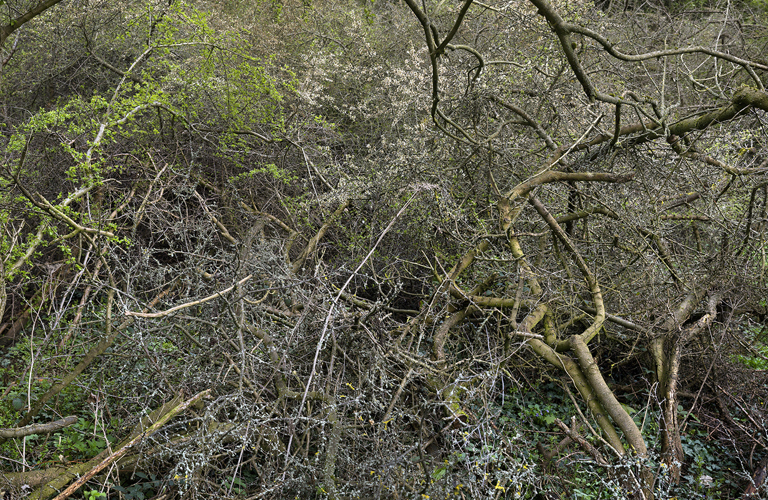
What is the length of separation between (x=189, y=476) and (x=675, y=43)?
7.48 meters

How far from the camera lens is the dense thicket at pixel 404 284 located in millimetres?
3092

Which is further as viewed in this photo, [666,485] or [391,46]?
[391,46]

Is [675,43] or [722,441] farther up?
[675,43]

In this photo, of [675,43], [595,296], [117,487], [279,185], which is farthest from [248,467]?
[675,43]

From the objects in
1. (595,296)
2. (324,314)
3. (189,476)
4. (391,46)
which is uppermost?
(391,46)

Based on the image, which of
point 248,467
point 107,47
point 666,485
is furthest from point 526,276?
point 107,47

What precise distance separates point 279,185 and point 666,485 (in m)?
4.69

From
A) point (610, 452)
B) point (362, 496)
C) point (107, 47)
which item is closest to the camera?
point (362, 496)

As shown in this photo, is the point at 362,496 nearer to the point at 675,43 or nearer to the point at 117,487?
the point at 117,487

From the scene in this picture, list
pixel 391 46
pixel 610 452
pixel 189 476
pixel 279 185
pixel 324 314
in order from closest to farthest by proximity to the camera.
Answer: pixel 189 476, pixel 324 314, pixel 610 452, pixel 279 185, pixel 391 46

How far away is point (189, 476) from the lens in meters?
2.54

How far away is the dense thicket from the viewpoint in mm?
3092

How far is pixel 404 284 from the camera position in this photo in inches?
192

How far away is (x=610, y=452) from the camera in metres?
3.53
